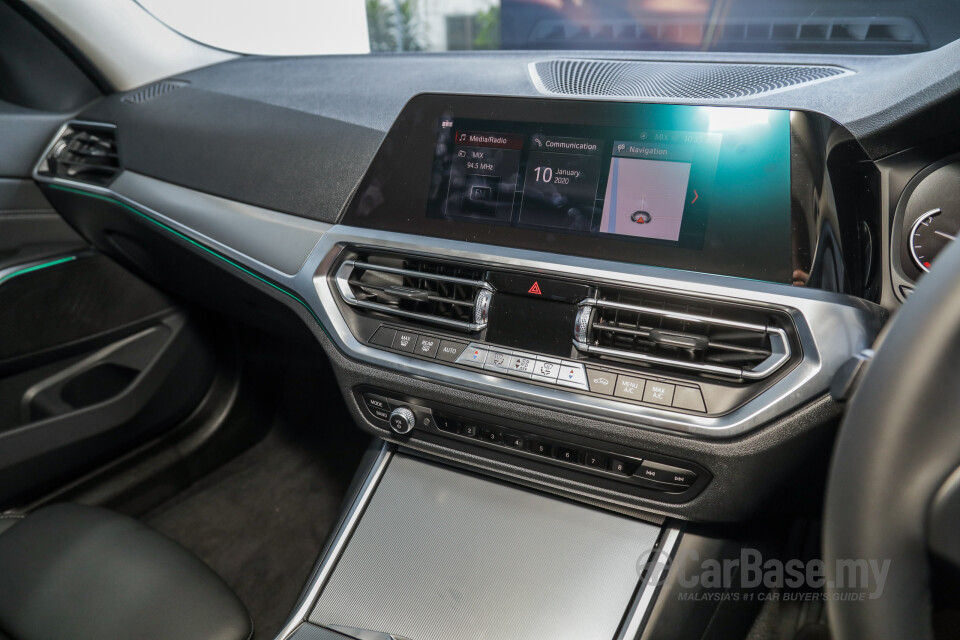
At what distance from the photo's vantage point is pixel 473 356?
1.01 m

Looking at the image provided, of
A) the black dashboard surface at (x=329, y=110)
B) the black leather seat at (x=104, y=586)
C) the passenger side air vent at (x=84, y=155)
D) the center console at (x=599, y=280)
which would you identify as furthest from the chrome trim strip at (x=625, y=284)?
the passenger side air vent at (x=84, y=155)

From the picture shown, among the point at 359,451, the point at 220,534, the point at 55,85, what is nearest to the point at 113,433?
the point at 220,534

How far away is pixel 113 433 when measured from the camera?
161cm

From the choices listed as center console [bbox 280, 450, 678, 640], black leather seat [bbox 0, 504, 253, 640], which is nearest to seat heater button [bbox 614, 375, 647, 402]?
center console [bbox 280, 450, 678, 640]

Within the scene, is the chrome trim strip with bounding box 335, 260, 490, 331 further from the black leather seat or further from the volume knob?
the black leather seat

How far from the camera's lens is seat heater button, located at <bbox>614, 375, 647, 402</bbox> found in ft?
2.96

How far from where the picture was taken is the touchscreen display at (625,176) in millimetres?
863

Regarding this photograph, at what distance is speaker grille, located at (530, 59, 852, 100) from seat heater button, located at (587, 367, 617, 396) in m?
0.40

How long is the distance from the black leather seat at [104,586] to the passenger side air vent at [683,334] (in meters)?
0.67

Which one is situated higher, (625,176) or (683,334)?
(625,176)

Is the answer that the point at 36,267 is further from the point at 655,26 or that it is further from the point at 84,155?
the point at 655,26

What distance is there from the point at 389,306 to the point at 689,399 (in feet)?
1.58

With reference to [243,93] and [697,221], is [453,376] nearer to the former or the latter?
[697,221]

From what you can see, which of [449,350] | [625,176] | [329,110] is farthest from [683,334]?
[329,110]
